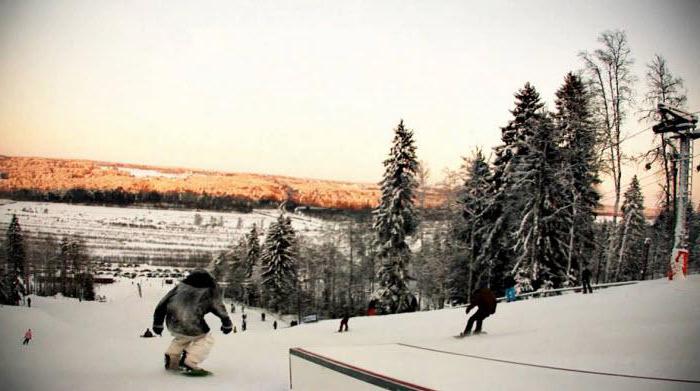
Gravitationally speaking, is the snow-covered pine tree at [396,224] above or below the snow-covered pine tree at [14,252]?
above

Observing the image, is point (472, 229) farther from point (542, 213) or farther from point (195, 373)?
point (195, 373)

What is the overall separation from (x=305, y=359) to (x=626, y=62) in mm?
24210

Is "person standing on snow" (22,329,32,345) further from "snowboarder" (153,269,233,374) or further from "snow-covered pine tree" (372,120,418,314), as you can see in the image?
"snow-covered pine tree" (372,120,418,314)

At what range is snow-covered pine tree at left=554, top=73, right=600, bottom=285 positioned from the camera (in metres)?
23.7

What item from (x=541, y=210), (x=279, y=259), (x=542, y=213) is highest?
(x=541, y=210)

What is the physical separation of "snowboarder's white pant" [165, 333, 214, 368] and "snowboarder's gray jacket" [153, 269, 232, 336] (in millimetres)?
147

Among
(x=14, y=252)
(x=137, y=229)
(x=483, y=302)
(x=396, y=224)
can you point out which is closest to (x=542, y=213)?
(x=396, y=224)

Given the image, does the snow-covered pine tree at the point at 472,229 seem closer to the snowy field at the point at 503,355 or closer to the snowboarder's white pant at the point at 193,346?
the snowy field at the point at 503,355

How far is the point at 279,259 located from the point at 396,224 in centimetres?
2545

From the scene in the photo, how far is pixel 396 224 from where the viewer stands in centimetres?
3048

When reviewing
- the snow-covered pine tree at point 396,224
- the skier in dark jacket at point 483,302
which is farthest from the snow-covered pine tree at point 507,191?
the skier in dark jacket at point 483,302

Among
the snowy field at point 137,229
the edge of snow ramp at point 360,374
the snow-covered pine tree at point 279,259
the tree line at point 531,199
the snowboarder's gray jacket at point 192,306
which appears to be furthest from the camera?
the snowy field at point 137,229

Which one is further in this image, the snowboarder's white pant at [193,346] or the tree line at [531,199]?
the tree line at [531,199]

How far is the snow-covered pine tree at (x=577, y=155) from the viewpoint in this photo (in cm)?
2369
